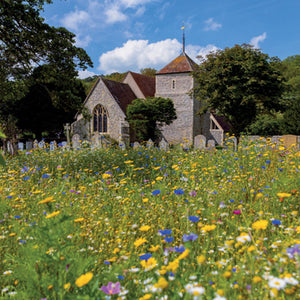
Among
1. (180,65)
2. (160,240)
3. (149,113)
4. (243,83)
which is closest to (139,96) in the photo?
(180,65)

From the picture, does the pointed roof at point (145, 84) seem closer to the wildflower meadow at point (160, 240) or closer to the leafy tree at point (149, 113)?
the leafy tree at point (149, 113)

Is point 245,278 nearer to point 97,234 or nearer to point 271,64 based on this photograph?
point 97,234

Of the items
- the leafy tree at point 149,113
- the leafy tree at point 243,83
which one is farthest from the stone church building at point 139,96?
the leafy tree at point 243,83

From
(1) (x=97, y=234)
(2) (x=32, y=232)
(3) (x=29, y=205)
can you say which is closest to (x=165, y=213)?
(1) (x=97, y=234)

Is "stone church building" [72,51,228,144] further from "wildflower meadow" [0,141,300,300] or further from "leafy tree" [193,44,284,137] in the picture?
"wildflower meadow" [0,141,300,300]

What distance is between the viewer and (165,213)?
3.47 m

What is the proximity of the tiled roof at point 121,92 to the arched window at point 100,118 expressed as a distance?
2059 mm

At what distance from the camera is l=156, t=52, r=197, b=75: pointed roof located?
30861 mm

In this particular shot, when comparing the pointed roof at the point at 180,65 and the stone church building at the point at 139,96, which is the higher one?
the pointed roof at the point at 180,65

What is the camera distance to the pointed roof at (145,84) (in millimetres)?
32438

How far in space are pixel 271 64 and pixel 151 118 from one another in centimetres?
1111

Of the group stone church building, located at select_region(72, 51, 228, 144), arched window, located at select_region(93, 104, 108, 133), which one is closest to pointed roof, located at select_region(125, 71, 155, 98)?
stone church building, located at select_region(72, 51, 228, 144)

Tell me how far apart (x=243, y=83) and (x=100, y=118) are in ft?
52.4

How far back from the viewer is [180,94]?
31.5 meters
